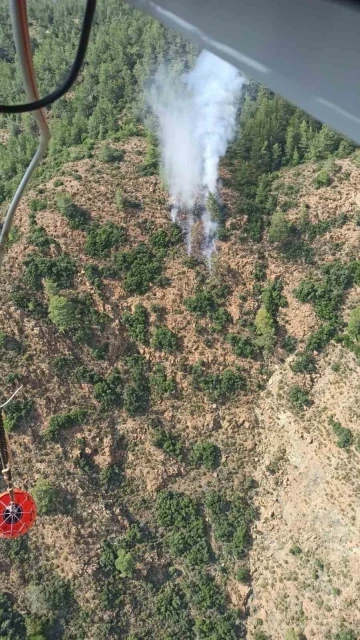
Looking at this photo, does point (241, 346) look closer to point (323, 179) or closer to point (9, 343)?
point (323, 179)

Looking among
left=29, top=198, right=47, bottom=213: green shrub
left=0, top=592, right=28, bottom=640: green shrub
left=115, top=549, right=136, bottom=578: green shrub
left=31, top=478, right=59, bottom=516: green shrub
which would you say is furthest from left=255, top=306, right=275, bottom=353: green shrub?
left=0, top=592, right=28, bottom=640: green shrub

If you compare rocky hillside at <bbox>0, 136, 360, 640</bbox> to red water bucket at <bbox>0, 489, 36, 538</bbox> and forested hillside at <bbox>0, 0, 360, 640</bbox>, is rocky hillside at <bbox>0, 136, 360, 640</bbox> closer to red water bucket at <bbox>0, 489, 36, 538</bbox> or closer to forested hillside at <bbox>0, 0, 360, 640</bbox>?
forested hillside at <bbox>0, 0, 360, 640</bbox>

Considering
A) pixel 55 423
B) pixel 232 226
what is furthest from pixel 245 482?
pixel 232 226

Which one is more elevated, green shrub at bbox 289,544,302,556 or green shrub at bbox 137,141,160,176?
green shrub at bbox 137,141,160,176

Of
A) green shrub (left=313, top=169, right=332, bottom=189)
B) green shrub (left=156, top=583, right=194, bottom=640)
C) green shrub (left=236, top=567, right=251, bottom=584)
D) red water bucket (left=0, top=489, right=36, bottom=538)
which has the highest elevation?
green shrub (left=313, top=169, right=332, bottom=189)

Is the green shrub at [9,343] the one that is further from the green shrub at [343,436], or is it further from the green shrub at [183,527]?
the green shrub at [343,436]

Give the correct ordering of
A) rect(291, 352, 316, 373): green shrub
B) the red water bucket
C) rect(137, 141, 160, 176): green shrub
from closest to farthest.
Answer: the red water bucket → rect(291, 352, 316, 373): green shrub → rect(137, 141, 160, 176): green shrub

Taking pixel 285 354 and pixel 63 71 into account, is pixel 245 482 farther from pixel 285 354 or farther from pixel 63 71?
pixel 63 71
